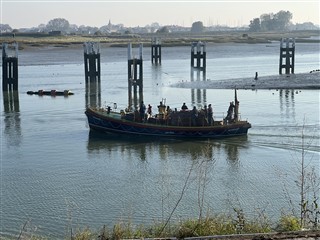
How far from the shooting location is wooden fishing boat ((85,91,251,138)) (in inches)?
1198

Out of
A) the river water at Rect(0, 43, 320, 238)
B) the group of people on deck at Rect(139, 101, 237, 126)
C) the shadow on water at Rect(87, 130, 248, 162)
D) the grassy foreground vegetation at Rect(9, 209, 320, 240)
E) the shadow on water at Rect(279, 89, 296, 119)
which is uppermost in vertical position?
the grassy foreground vegetation at Rect(9, 209, 320, 240)

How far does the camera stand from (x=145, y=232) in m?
12.1

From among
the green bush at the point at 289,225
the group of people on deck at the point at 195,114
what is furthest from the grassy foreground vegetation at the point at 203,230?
the group of people on deck at the point at 195,114

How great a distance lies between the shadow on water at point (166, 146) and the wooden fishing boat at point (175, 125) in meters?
0.37

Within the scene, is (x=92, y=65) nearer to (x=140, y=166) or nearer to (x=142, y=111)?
(x=142, y=111)

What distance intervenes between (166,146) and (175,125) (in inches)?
84.1

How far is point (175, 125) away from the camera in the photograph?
3072 centimetres

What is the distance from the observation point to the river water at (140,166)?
17922mm

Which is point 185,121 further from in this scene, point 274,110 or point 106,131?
point 274,110

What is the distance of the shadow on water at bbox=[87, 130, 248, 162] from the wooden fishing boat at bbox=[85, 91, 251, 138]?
0.37 meters

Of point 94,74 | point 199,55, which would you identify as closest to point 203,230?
point 94,74

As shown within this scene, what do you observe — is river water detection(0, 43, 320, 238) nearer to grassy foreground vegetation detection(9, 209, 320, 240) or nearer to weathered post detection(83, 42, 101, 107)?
grassy foreground vegetation detection(9, 209, 320, 240)

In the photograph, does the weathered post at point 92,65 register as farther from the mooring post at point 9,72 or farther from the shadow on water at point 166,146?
the shadow on water at point 166,146

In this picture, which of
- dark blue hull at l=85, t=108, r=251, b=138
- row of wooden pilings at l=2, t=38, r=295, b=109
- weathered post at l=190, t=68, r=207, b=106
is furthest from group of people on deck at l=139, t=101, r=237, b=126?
weathered post at l=190, t=68, r=207, b=106
